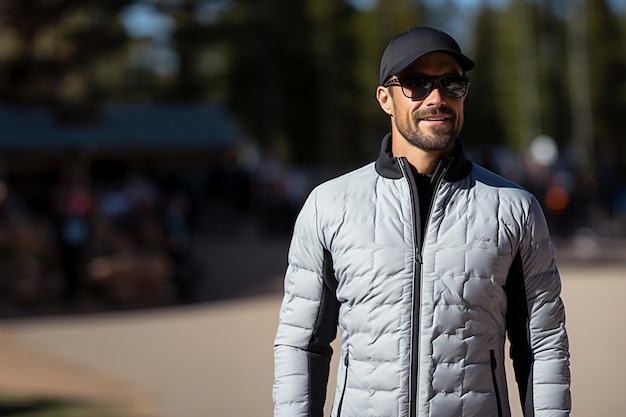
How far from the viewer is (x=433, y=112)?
337cm

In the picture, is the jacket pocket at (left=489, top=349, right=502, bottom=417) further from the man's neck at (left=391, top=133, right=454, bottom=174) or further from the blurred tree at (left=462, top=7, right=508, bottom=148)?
the blurred tree at (left=462, top=7, right=508, bottom=148)

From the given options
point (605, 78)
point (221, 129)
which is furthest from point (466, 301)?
point (605, 78)

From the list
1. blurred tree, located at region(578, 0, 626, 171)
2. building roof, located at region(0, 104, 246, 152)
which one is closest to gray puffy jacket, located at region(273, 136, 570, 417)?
building roof, located at region(0, 104, 246, 152)

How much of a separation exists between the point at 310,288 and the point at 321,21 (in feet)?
196

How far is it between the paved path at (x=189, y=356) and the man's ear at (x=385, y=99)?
14.6 feet

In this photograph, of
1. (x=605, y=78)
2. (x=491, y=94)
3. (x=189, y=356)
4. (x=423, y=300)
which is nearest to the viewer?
(x=423, y=300)

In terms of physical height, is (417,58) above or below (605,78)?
below

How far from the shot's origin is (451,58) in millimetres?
3393

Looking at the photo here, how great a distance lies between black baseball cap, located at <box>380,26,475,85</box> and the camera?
3.33 m

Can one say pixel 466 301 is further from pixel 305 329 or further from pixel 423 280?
pixel 305 329

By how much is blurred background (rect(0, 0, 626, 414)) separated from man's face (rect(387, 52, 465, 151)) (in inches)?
19.7

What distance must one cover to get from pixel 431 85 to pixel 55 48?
15891 millimetres

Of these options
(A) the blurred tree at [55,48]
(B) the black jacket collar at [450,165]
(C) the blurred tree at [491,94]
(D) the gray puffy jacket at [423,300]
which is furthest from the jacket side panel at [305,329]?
(C) the blurred tree at [491,94]

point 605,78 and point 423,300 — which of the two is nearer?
point 423,300
